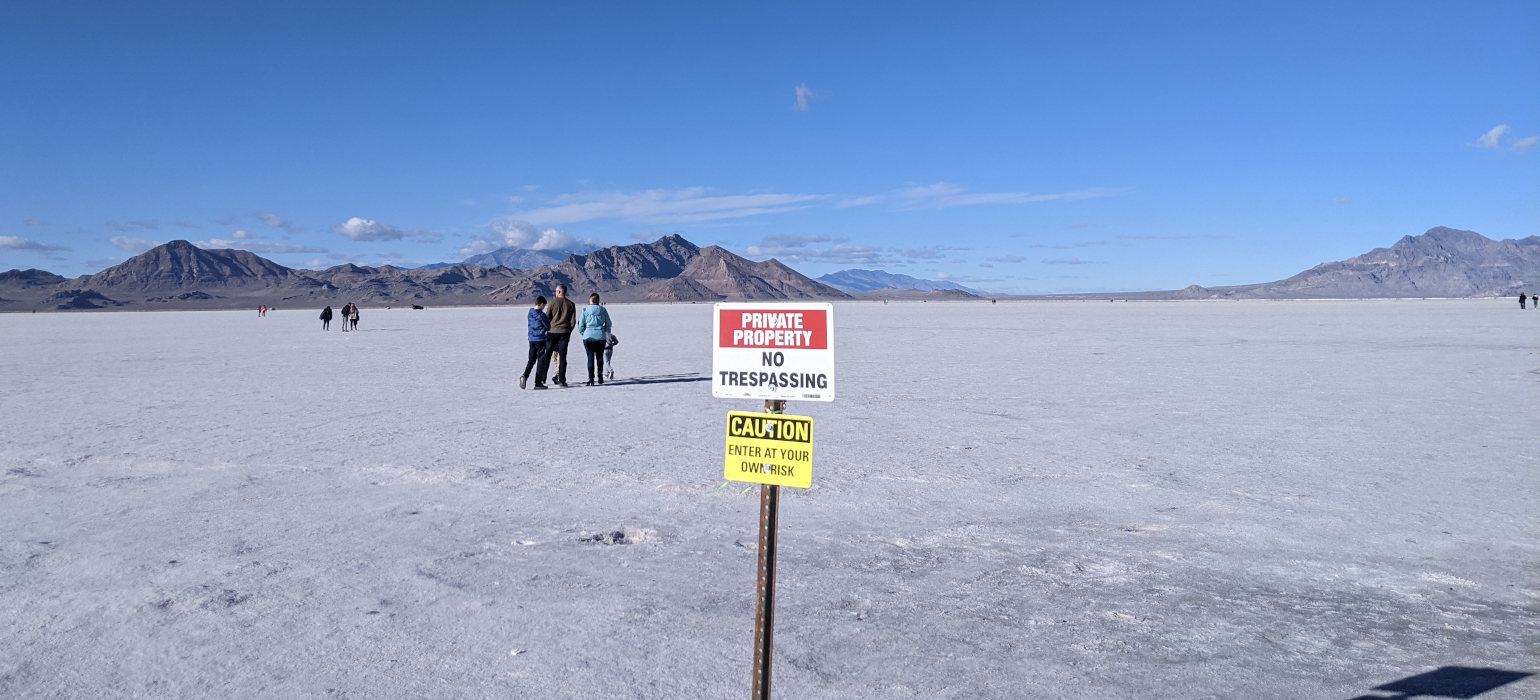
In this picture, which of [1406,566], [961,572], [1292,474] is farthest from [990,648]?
[1292,474]

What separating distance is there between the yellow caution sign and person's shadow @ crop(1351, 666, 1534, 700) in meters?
2.66

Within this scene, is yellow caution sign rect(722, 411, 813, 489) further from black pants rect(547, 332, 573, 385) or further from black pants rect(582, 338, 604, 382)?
black pants rect(582, 338, 604, 382)

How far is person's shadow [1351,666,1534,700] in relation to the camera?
3934 mm

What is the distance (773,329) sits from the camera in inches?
142

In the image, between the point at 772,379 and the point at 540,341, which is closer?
the point at 772,379

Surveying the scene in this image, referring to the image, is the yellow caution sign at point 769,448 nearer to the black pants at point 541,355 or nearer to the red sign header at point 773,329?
the red sign header at point 773,329

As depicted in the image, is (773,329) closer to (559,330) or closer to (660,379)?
(559,330)

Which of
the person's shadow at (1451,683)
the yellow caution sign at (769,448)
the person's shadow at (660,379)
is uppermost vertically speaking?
the yellow caution sign at (769,448)

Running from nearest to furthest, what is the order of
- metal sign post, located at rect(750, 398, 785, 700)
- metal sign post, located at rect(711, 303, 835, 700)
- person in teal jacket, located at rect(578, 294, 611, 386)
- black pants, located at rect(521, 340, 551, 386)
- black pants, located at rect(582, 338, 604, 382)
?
1. metal sign post, located at rect(750, 398, 785, 700)
2. metal sign post, located at rect(711, 303, 835, 700)
3. black pants, located at rect(521, 340, 551, 386)
4. person in teal jacket, located at rect(578, 294, 611, 386)
5. black pants, located at rect(582, 338, 604, 382)

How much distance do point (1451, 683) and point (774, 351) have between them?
3.32 metres

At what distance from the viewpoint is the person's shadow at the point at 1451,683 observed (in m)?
3.93

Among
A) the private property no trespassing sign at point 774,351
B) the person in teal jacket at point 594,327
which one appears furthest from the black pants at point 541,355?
the private property no trespassing sign at point 774,351

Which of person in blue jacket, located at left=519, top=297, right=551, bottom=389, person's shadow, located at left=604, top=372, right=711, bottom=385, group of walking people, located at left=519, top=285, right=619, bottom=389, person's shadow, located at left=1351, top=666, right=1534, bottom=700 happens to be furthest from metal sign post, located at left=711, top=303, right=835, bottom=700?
person's shadow, located at left=604, top=372, right=711, bottom=385

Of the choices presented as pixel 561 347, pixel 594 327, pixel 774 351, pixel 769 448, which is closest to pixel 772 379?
pixel 774 351
